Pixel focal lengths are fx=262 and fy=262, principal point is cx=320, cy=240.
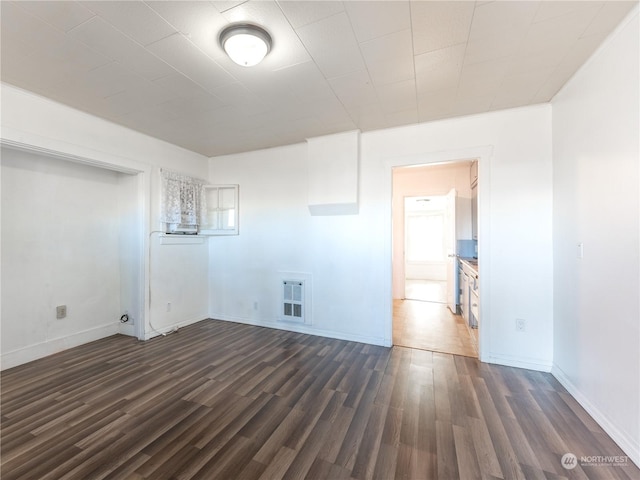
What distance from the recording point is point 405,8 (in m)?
1.51

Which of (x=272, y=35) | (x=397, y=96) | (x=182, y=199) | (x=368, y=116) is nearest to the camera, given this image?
(x=272, y=35)

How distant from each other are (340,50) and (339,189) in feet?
5.23

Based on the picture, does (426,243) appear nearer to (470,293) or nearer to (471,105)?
(470,293)

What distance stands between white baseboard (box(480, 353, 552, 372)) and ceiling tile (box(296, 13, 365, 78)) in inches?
120

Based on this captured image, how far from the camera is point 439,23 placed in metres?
1.62

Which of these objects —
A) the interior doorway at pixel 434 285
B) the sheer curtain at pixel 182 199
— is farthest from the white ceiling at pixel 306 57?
the interior doorway at pixel 434 285

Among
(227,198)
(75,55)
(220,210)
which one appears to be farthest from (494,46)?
(220,210)

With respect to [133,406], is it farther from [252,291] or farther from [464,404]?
[464,404]

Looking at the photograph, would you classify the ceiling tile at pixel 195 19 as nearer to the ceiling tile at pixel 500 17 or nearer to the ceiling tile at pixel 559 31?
the ceiling tile at pixel 500 17

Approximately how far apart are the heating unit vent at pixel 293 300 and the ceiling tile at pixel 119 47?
8.77ft

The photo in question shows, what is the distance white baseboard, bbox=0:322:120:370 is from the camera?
2.62 metres

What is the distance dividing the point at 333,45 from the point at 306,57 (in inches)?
8.8

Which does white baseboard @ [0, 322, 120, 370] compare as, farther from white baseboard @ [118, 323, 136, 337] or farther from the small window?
the small window

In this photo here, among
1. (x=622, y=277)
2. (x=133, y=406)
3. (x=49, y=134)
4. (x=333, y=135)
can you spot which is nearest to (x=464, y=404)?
(x=622, y=277)
